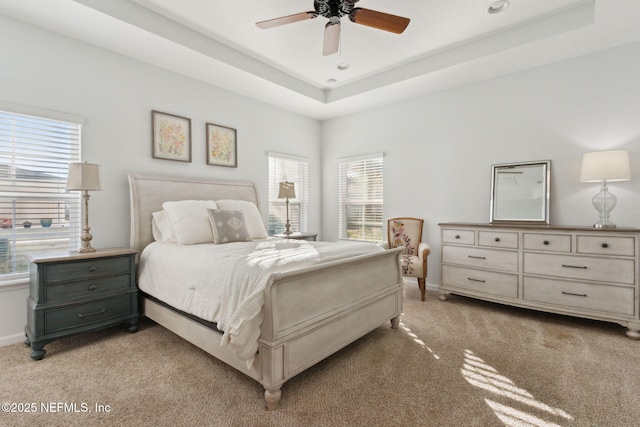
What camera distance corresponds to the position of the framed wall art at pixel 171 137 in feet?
11.4

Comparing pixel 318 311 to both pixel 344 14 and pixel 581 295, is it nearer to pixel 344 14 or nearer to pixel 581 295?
pixel 344 14

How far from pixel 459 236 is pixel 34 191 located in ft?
14.2

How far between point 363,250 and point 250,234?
60.2 inches

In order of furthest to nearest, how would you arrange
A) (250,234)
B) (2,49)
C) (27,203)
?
(250,234)
(27,203)
(2,49)

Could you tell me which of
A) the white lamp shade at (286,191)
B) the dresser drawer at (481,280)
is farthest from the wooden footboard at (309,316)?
the white lamp shade at (286,191)

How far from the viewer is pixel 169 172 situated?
363 cm

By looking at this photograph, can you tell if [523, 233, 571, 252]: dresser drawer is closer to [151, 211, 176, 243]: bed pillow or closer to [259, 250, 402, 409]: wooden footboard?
[259, 250, 402, 409]: wooden footboard

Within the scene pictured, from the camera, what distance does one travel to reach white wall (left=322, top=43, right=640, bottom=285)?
122 inches

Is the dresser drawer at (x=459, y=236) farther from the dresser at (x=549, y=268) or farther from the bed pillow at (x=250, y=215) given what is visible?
the bed pillow at (x=250, y=215)

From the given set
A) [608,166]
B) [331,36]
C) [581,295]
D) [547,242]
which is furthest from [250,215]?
[608,166]

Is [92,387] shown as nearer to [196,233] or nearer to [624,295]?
[196,233]

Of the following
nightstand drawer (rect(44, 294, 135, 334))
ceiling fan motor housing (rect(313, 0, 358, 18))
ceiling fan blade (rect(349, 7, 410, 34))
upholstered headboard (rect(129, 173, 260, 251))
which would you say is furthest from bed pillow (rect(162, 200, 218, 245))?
ceiling fan blade (rect(349, 7, 410, 34))

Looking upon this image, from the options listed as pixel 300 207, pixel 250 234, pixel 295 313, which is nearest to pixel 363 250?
pixel 295 313

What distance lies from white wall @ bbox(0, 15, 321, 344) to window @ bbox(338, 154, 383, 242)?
1.74 metres
